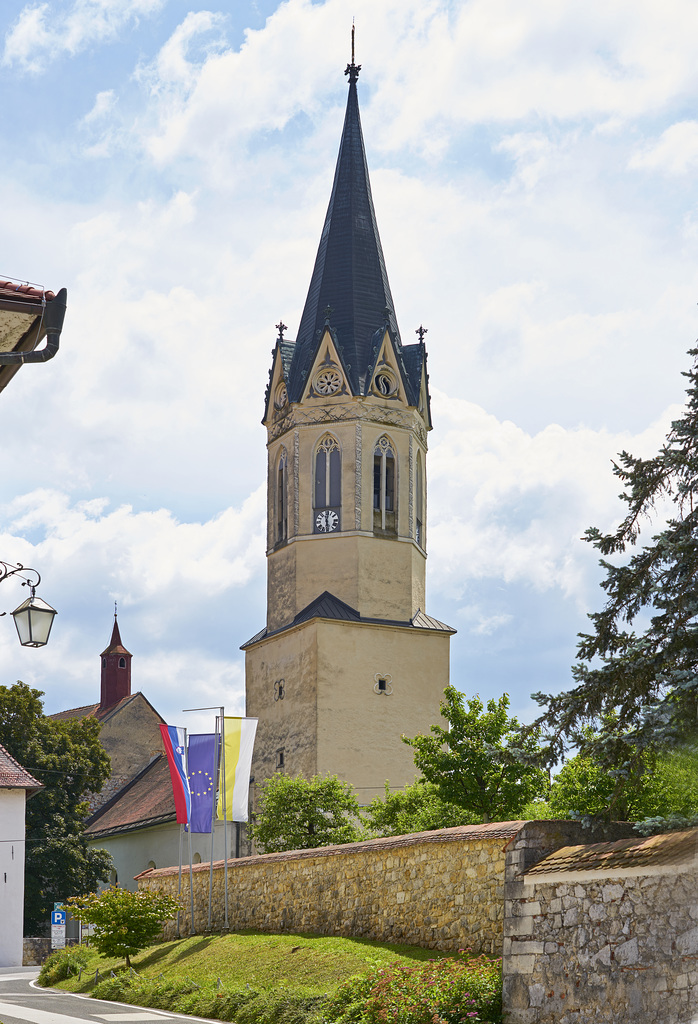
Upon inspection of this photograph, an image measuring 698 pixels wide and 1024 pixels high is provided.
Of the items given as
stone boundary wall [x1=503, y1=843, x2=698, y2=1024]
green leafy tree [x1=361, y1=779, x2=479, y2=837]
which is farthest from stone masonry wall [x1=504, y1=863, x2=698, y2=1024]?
green leafy tree [x1=361, y1=779, x2=479, y2=837]

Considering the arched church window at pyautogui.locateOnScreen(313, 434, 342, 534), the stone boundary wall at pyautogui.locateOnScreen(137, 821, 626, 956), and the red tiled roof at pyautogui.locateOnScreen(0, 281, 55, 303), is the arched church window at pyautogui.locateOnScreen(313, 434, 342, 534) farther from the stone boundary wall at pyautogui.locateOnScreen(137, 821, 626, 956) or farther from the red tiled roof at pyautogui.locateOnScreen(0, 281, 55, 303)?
the red tiled roof at pyautogui.locateOnScreen(0, 281, 55, 303)

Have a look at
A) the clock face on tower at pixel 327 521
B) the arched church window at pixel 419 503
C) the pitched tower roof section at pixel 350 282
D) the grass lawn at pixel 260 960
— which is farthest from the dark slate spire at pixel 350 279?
the grass lawn at pixel 260 960

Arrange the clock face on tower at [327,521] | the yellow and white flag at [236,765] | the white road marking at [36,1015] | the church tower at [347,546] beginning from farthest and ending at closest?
the clock face on tower at [327,521] → the church tower at [347,546] → the yellow and white flag at [236,765] → the white road marking at [36,1015]

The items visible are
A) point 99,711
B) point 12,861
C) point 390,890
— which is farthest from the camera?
point 99,711

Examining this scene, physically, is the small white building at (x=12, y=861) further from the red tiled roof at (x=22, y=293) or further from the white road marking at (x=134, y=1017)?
the red tiled roof at (x=22, y=293)

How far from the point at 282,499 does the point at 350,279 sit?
29.5ft

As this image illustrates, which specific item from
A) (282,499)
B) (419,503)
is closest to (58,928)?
(282,499)

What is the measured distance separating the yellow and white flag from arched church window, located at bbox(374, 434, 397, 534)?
53.1ft

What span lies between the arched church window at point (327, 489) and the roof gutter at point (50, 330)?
31812mm

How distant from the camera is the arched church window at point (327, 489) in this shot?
4588cm

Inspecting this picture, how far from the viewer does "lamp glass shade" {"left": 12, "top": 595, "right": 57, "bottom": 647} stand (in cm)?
1498

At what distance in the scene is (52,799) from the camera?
151 ft

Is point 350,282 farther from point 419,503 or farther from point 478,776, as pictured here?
point 478,776

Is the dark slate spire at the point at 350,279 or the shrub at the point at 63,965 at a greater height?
the dark slate spire at the point at 350,279
